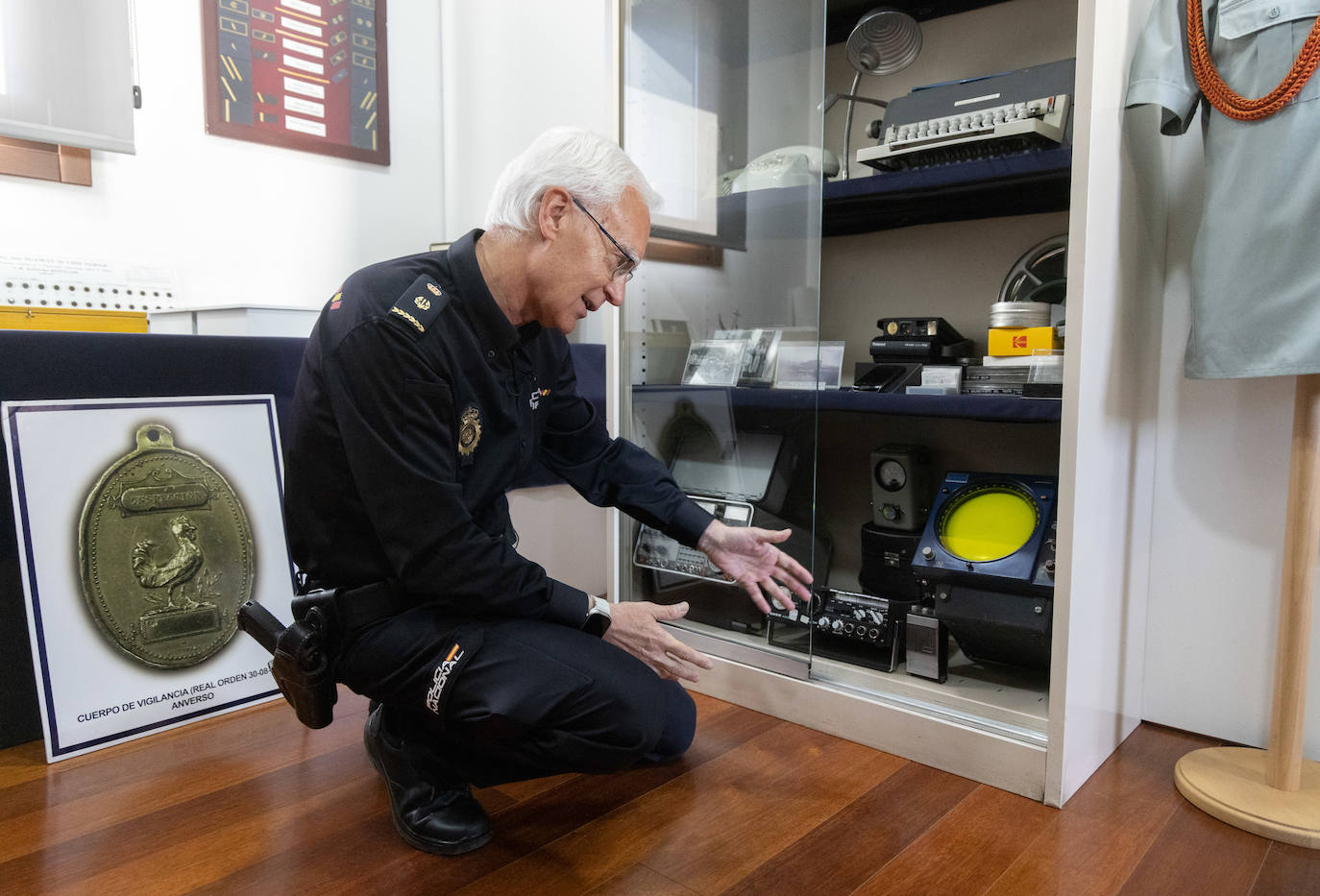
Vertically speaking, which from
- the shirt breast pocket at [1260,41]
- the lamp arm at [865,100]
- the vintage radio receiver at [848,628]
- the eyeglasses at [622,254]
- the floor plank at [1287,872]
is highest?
the lamp arm at [865,100]

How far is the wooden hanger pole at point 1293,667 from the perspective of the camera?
1353mm

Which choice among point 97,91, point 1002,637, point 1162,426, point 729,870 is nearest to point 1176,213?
point 1162,426

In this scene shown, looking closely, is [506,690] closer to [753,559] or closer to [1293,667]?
[753,559]

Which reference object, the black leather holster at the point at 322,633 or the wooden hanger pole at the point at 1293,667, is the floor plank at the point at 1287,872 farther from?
the black leather holster at the point at 322,633

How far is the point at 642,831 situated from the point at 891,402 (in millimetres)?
918

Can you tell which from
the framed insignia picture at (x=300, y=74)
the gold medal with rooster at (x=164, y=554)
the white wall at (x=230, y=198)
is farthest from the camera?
the framed insignia picture at (x=300, y=74)

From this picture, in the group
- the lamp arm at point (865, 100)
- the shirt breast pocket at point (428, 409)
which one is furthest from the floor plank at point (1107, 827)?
the lamp arm at point (865, 100)

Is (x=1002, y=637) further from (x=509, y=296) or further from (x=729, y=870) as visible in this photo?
(x=509, y=296)

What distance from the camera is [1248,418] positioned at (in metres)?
1.61

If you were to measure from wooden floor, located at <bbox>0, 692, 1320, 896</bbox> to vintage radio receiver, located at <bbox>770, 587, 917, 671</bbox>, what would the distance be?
21cm

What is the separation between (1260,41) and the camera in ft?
4.33

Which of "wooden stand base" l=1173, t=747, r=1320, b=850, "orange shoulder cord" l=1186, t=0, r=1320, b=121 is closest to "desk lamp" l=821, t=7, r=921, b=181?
"orange shoulder cord" l=1186, t=0, r=1320, b=121

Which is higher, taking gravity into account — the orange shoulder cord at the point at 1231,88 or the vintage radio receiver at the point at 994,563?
the orange shoulder cord at the point at 1231,88

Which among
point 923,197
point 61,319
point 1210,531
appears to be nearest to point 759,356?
point 923,197
